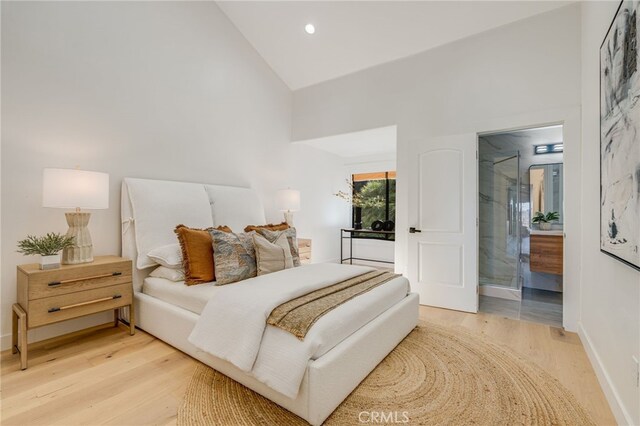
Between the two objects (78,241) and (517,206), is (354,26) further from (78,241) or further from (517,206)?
(78,241)

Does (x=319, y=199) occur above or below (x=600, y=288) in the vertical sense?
above

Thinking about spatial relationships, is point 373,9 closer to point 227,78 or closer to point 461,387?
point 227,78

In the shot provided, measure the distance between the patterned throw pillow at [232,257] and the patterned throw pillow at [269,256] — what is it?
61mm

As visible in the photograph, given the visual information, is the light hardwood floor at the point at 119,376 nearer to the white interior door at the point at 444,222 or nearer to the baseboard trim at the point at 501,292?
the white interior door at the point at 444,222

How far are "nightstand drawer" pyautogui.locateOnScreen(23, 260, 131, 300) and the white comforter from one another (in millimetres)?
971

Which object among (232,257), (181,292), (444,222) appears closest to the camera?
(181,292)

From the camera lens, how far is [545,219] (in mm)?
4250

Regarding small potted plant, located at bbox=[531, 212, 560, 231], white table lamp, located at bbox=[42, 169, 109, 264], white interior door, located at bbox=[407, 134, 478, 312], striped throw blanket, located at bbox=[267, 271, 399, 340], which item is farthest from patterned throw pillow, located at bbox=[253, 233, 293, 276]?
small potted plant, located at bbox=[531, 212, 560, 231]

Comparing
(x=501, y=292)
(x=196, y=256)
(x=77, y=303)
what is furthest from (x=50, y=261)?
(x=501, y=292)

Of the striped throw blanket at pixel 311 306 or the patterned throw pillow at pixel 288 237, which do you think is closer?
the striped throw blanket at pixel 311 306

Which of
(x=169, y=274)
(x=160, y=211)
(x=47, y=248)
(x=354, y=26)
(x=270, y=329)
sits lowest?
(x=270, y=329)

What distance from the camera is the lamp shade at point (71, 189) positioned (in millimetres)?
2107

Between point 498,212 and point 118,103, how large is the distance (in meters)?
4.72

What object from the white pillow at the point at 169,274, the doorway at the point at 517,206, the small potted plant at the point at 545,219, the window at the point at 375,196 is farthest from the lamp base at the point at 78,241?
the small potted plant at the point at 545,219
